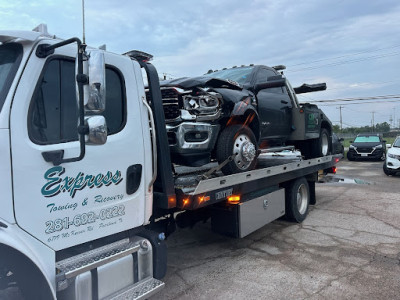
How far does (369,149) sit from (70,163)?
19.5 m

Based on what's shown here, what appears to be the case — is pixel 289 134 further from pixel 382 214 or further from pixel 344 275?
pixel 344 275

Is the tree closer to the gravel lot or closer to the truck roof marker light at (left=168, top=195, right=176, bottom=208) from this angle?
the gravel lot

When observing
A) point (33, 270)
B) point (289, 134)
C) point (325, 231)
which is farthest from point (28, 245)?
point (289, 134)

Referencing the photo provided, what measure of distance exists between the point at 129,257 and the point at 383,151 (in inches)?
771

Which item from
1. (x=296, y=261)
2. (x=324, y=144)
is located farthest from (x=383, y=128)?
(x=296, y=261)

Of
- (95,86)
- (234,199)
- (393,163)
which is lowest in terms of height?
(393,163)

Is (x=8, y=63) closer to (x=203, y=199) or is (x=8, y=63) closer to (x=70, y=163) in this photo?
(x=70, y=163)

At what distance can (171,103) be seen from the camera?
4090 mm

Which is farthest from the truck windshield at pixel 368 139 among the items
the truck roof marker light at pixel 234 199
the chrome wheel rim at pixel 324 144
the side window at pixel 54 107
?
the side window at pixel 54 107

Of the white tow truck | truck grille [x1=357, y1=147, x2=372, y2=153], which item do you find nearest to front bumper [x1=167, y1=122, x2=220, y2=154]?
the white tow truck

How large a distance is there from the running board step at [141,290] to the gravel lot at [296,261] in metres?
0.86

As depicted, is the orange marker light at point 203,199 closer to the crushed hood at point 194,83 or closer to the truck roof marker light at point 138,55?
the crushed hood at point 194,83

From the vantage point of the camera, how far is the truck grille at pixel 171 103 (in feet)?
13.3

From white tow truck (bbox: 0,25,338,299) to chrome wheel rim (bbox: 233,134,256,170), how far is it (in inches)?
40.9
